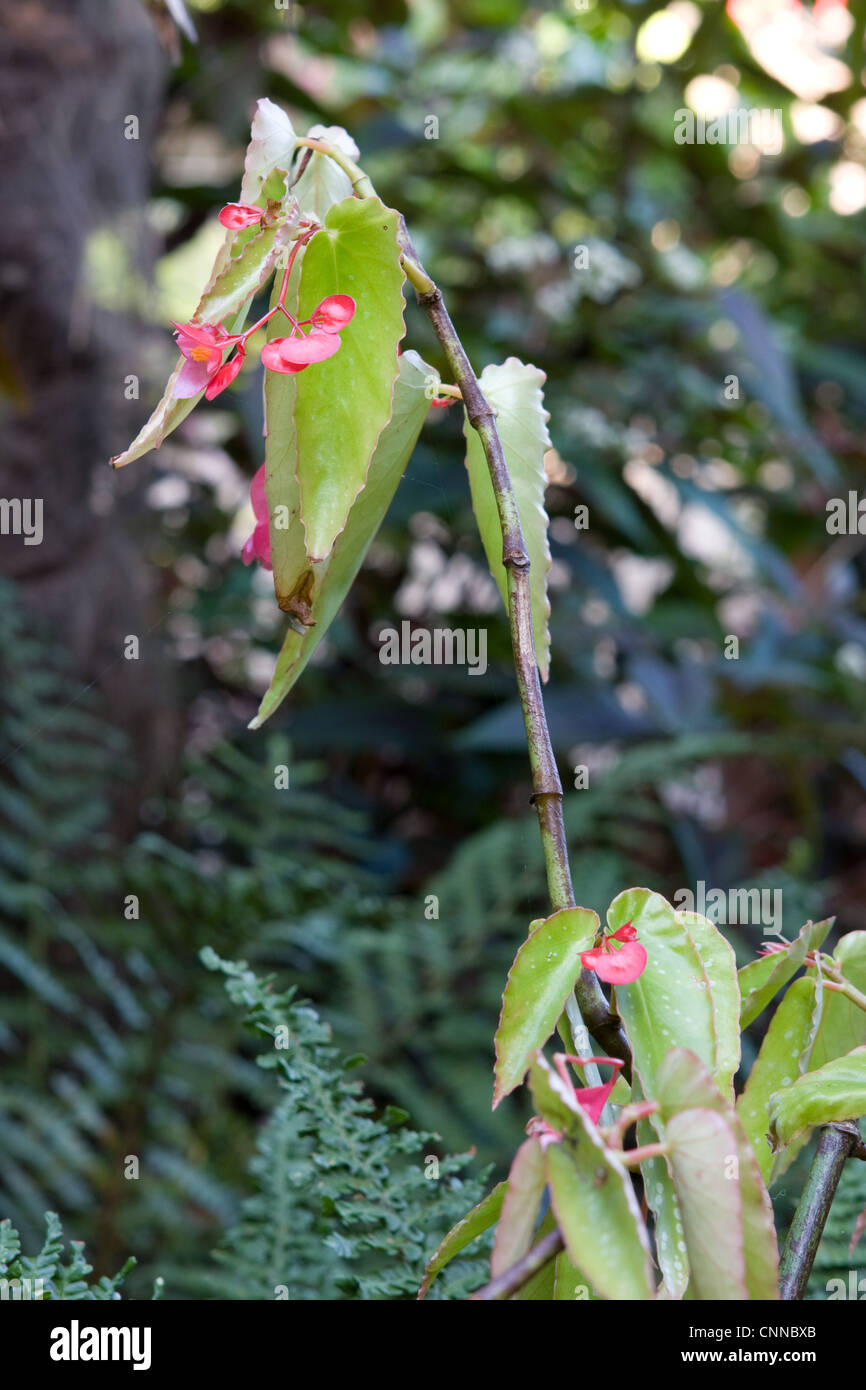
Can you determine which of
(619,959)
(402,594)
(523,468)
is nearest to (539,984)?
(619,959)

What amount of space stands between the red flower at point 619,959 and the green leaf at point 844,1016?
0.23 ft

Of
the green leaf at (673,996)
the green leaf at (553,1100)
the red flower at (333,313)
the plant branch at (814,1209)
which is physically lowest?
the plant branch at (814,1209)

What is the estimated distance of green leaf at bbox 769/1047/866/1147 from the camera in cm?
22

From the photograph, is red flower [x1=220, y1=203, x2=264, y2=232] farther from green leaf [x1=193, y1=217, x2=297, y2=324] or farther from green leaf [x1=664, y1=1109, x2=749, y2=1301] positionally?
green leaf [x1=664, y1=1109, x2=749, y2=1301]

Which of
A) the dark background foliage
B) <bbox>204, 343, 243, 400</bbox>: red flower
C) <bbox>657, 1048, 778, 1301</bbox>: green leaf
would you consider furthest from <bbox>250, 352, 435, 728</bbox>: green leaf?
the dark background foliage

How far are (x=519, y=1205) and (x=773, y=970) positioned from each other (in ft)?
0.32

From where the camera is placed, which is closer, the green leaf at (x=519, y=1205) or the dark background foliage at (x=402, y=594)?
the green leaf at (x=519, y=1205)

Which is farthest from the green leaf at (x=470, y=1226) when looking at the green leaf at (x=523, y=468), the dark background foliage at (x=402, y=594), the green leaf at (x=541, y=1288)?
the dark background foliage at (x=402, y=594)

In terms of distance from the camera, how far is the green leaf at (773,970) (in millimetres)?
254

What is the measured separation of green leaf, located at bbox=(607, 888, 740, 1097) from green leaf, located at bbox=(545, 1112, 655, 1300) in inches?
1.2

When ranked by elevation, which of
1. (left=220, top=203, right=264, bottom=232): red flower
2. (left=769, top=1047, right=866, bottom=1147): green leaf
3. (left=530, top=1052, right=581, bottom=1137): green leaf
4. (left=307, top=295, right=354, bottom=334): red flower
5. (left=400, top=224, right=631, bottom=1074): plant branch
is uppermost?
(left=220, top=203, right=264, bottom=232): red flower

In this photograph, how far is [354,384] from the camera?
239 mm

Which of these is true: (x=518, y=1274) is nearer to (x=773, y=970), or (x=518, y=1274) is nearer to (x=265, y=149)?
(x=773, y=970)

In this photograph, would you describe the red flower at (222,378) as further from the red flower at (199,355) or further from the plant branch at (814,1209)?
the plant branch at (814,1209)
